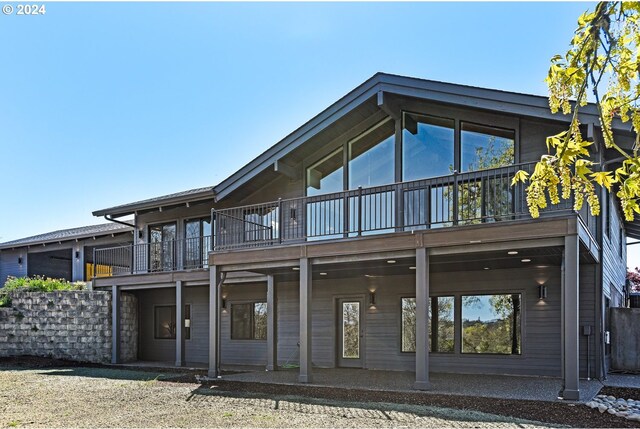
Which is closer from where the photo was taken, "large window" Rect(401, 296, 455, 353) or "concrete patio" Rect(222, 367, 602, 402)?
"concrete patio" Rect(222, 367, 602, 402)

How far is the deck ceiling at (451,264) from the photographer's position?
979 centimetres

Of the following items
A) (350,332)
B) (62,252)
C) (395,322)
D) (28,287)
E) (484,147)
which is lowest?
(350,332)

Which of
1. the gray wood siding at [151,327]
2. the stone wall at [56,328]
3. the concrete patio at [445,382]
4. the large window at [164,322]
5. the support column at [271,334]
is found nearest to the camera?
the concrete patio at [445,382]

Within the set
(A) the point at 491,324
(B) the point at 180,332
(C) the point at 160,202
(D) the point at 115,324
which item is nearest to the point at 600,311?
(A) the point at 491,324

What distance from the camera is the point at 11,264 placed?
24.1m

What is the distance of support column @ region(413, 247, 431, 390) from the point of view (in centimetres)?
919

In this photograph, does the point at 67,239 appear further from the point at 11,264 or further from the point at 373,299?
the point at 373,299

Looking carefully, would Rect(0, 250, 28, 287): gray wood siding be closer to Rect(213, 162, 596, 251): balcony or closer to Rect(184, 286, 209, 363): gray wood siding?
Rect(184, 286, 209, 363): gray wood siding

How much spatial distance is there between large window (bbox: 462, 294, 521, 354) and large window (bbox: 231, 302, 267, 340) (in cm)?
569

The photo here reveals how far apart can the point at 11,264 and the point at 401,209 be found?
2010 cm

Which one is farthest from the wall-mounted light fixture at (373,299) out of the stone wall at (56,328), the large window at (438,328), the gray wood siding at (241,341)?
the stone wall at (56,328)

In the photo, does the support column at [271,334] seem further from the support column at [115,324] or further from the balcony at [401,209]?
the support column at [115,324]

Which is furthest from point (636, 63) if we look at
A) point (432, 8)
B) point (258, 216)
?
point (258, 216)

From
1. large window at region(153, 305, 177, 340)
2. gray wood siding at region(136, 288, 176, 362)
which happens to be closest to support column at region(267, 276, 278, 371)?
gray wood siding at region(136, 288, 176, 362)
